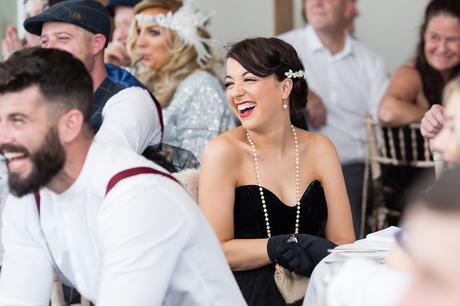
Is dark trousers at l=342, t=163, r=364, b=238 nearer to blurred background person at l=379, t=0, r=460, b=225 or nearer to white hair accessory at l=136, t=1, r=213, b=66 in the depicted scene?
blurred background person at l=379, t=0, r=460, b=225

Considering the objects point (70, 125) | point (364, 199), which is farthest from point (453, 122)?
point (364, 199)

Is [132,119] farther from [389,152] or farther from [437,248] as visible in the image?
[437,248]

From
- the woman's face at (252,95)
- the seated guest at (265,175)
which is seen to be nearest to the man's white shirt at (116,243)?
the seated guest at (265,175)

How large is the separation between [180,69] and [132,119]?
1.36 m

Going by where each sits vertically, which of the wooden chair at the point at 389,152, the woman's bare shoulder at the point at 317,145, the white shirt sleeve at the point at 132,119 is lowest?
the wooden chair at the point at 389,152

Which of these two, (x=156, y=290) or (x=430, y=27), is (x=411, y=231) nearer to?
(x=156, y=290)

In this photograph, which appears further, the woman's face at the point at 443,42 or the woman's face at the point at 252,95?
the woman's face at the point at 443,42

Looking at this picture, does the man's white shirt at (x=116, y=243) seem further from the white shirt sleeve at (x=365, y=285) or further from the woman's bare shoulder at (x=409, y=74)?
the woman's bare shoulder at (x=409, y=74)

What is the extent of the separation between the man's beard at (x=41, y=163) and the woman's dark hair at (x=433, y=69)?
2647 mm

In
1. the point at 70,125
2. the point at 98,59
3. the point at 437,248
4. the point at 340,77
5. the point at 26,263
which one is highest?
the point at 437,248

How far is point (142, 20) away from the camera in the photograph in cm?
469

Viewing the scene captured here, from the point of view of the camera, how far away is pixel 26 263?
2.37m

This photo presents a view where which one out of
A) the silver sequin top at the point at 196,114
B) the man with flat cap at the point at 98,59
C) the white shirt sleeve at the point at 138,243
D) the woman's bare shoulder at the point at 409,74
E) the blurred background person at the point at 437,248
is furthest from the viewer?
the woman's bare shoulder at the point at 409,74

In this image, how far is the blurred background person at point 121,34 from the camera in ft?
17.0
